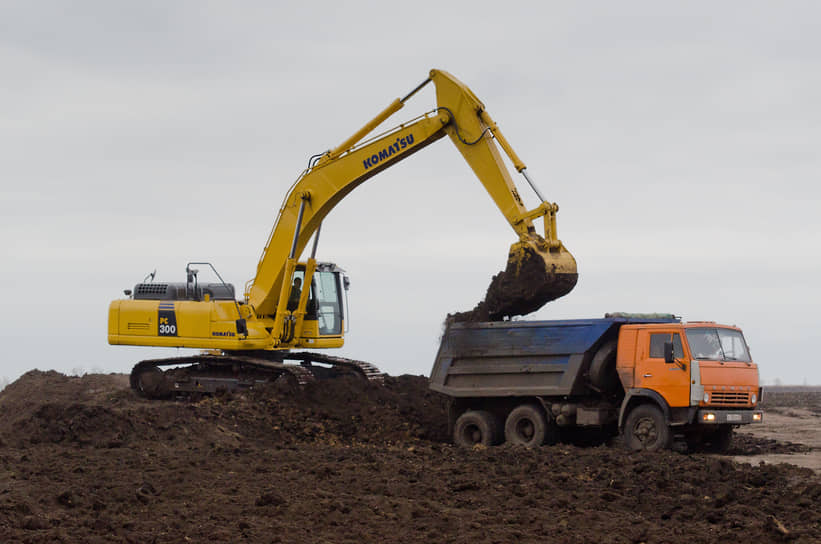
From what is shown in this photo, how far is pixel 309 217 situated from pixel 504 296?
6089 millimetres

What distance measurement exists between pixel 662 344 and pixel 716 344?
0.93 meters

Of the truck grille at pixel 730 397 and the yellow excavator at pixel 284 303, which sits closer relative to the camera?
the truck grille at pixel 730 397

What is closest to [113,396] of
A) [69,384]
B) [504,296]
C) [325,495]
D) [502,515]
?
[69,384]

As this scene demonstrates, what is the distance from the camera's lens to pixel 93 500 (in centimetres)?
1278

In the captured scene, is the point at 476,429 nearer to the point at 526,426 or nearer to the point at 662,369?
the point at 526,426

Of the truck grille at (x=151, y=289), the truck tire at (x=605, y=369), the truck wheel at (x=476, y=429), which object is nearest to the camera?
the truck tire at (x=605, y=369)

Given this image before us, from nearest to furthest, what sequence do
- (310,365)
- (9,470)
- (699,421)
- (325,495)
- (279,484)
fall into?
(325,495) < (279,484) < (9,470) < (699,421) < (310,365)

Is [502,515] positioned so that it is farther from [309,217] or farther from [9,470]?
[309,217]

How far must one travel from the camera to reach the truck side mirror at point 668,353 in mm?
16328

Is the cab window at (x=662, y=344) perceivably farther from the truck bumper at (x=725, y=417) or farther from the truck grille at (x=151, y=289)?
the truck grille at (x=151, y=289)

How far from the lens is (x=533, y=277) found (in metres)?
17.4

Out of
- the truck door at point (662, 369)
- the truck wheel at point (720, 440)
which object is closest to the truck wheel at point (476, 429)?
the truck door at point (662, 369)

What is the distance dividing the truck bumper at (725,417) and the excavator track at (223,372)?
888cm

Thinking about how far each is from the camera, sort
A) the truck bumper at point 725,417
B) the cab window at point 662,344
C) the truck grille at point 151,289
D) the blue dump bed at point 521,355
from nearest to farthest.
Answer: the truck bumper at point 725,417 → the cab window at point 662,344 → the blue dump bed at point 521,355 → the truck grille at point 151,289
